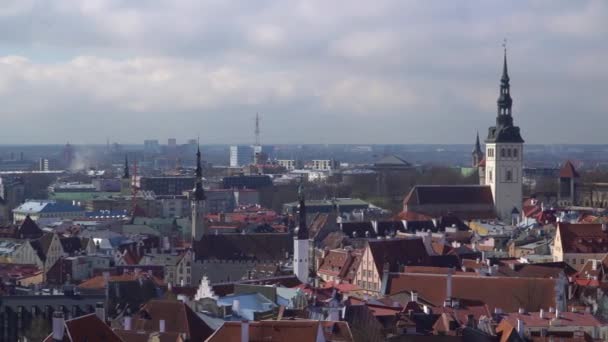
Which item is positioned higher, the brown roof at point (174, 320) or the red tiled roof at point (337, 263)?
the brown roof at point (174, 320)

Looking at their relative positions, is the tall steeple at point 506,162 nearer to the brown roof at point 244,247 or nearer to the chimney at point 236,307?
the brown roof at point 244,247

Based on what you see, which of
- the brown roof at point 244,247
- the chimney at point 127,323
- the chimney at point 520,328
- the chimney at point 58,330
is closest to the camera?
the chimney at point 58,330

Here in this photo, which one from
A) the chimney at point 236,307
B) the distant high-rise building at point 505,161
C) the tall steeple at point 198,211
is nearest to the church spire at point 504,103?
the distant high-rise building at point 505,161

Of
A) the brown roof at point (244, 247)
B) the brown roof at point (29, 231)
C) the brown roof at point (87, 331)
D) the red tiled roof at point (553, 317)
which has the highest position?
the brown roof at point (87, 331)

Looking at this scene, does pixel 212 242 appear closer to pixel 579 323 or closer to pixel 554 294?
pixel 554 294

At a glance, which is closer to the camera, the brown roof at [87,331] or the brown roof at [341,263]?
the brown roof at [87,331]

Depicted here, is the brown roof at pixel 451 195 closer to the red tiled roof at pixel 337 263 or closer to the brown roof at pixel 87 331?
the red tiled roof at pixel 337 263

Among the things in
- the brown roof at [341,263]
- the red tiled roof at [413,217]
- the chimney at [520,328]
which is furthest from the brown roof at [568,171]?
the chimney at [520,328]

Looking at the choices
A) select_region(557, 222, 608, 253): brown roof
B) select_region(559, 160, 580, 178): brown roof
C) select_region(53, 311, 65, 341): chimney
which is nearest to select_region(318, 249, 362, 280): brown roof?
select_region(557, 222, 608, 253): brown roof

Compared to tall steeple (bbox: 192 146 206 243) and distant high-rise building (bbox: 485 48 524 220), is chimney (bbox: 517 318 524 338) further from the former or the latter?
distant high-rise building (bbox: 485 48 524 220)

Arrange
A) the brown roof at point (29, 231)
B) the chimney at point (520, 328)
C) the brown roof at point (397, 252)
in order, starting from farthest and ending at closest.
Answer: the brown roof at point (29, 231)
the brown roof at point (397, 252)
the chimney at point (520, 328)
